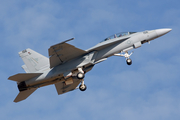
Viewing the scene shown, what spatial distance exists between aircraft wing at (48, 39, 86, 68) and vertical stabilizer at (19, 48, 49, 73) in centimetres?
133

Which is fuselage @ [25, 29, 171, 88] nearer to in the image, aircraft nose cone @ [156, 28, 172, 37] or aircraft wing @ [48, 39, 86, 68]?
aircraft nose cone @ [156, 28, 172, 37]

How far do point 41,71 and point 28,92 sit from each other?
2489mm

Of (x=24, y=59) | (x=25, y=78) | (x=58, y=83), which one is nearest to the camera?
(x=25, y=78)

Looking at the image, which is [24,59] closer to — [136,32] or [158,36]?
[136,32]

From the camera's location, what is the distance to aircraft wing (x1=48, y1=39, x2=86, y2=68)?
22062 millimetres

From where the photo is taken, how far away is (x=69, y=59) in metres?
23.7

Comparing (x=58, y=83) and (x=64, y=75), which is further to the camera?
(x=58, y=83)

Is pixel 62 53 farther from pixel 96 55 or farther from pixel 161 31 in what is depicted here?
pixel 161 31

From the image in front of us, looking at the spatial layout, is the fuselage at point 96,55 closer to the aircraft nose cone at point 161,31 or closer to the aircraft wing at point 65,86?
the aircraft nose cone at point 161,31

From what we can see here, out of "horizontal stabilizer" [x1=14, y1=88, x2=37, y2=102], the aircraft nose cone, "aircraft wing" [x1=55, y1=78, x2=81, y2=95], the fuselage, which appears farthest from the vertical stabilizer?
the aircraft nose cone

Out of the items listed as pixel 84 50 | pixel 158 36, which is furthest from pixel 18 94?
pixel 158 36

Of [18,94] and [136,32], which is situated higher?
[136,32]

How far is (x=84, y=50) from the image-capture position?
23531 millimetres

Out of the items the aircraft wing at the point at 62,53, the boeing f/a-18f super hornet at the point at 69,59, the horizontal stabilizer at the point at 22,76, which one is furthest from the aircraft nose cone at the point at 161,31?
the horizontal stabilizer at the point at 22,76
